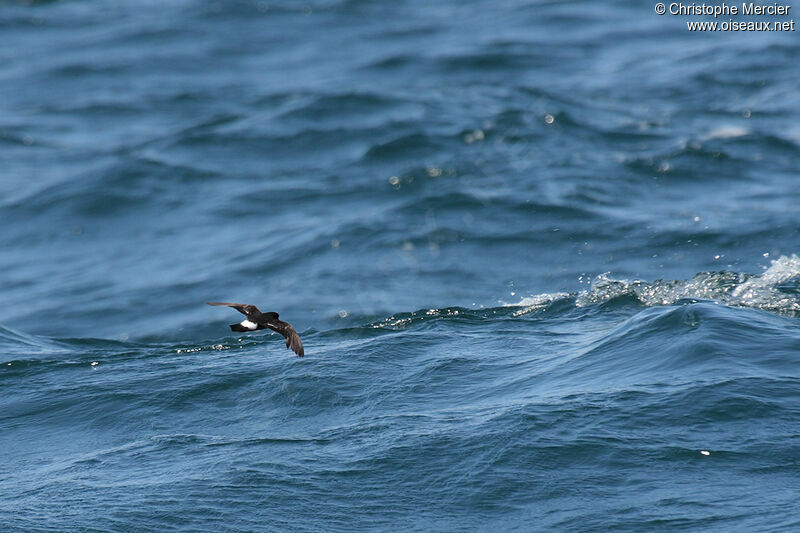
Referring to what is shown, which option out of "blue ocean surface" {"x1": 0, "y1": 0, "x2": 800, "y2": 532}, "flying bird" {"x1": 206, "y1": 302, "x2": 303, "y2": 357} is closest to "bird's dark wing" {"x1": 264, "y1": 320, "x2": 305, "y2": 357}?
"flying bird" {"x1": 206, "y1": 302, "x2": 303, "y2": 357}

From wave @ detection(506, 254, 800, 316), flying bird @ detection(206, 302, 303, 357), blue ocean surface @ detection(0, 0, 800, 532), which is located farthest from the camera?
wave @ detection(506, 254, 800, 316)

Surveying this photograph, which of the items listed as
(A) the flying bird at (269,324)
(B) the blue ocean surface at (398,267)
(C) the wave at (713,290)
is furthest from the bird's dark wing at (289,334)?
(C) the wave at (713,290)

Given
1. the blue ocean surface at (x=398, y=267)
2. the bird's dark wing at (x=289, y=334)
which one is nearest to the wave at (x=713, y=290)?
the blue ocean surface at (x=398, y=267)

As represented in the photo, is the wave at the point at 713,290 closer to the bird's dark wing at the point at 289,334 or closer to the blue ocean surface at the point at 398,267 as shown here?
the blue ocean surface at the point at 398,267

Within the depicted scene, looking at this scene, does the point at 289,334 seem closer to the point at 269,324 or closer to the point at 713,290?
the point at 269,324

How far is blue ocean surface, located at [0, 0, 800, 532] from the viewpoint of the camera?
7.96 metres

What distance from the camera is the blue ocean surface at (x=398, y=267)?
7961 mm

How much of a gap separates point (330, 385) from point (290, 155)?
32.6ft

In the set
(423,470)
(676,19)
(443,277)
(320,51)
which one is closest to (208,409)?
(423,470)

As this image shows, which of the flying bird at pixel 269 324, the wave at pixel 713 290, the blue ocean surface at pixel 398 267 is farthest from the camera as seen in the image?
the wave at pixel 713 290

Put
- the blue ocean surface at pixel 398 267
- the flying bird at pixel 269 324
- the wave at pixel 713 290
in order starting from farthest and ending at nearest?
the wave at pixel 713 290, the flying bird at pixel 269 324, the blue ocean surface at pixel 398 267

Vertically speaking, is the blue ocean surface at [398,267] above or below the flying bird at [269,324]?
below

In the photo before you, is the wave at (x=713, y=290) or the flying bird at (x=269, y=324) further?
the wave at (x=713, y=290)

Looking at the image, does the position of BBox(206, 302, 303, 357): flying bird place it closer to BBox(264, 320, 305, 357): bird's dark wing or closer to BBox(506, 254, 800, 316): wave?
BBox(264, 320, 305, 357): bird's dark wing
